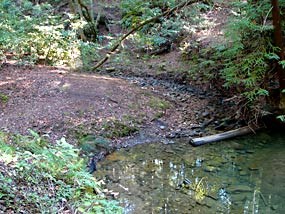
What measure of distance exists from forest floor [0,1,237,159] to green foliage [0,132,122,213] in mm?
3061

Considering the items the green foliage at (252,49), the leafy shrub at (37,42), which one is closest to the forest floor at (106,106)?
the leafy shrub at (37,42)

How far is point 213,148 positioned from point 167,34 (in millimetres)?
8635

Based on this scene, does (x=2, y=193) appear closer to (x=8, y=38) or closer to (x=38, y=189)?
(x=38, y=189)

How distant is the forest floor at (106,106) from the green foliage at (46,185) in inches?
120

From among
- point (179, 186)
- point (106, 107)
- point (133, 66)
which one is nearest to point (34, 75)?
point (106, 107)

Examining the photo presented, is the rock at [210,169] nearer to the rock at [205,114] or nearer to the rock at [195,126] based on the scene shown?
the rock at [195,126]

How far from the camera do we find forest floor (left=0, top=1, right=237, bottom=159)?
8906mm

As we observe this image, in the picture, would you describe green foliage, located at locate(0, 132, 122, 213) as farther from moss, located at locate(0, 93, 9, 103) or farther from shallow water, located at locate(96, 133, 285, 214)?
moss, located at locate(0, 93, 9, 103)

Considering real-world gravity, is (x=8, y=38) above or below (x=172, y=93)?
above

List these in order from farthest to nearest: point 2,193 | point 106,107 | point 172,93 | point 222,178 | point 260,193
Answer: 1. point 172,93
2. point 106,107
3. point 222,178
4. point 260,193
5. point 2,193

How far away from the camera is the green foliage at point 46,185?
4.18 meters

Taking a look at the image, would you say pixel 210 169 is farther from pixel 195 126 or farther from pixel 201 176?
pixel 195 126

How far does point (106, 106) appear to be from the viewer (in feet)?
33.3

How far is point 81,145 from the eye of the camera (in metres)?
8.24
